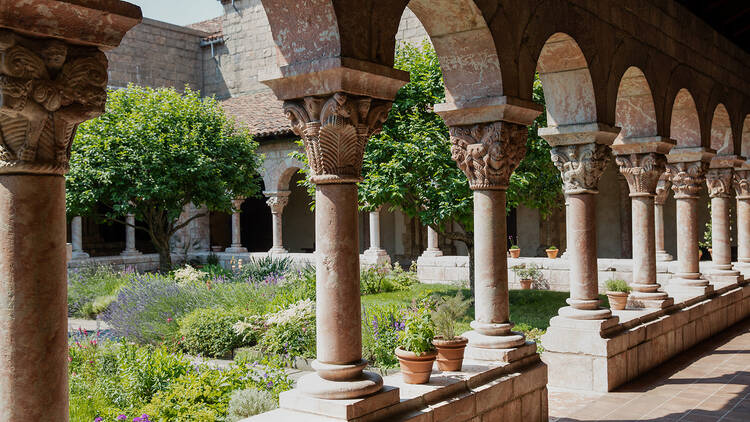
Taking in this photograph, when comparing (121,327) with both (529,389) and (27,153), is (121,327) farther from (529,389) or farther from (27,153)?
(27,153)

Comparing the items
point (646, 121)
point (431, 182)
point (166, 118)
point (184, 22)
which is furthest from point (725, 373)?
point (184, 22)

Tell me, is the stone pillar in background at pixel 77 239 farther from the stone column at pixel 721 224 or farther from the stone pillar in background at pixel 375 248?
the stone column at pixel 721 224

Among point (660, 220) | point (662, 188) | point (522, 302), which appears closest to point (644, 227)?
point (522, 302)

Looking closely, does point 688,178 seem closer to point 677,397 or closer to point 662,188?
point 677,397

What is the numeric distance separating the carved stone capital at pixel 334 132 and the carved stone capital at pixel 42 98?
1259mm

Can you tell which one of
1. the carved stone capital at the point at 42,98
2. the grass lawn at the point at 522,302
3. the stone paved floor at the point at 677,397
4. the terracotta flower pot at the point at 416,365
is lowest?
the stone paved floor at the point at 677,397

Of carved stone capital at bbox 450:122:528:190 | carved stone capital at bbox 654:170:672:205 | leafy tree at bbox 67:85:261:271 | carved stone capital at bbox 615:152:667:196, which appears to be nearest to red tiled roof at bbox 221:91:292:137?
leafy tree at bbox 67:85:261:271

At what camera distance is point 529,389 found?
486cm

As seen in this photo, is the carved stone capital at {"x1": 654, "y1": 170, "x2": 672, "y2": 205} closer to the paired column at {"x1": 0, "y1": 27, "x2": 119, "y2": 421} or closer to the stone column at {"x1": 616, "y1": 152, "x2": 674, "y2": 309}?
the stone column at {"x1": 616, "y1": 152, "x2": 674, "y2": 309}

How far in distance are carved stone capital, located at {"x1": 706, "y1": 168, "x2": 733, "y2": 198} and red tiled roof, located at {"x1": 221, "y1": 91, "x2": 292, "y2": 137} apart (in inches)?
369

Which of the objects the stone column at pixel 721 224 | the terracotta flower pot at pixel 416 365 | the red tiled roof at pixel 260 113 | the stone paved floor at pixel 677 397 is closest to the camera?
the terracotta flower pot at pixel 416 365

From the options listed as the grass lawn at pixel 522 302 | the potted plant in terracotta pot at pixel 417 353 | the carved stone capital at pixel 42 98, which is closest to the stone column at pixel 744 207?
the grass lawn at pixel 522 302

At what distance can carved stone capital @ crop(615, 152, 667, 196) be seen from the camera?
297 inches

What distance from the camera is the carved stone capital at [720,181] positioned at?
1019cm
